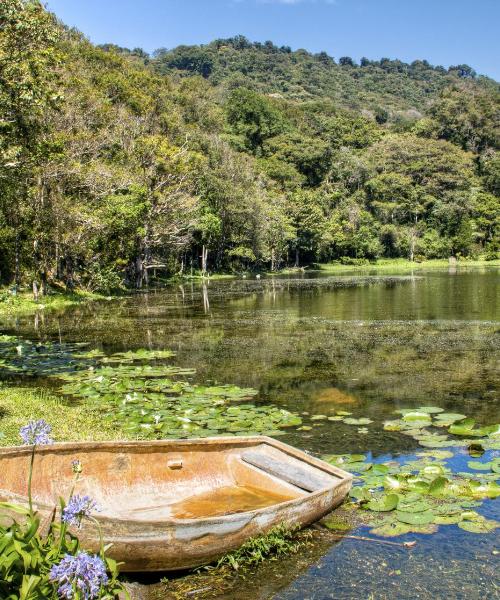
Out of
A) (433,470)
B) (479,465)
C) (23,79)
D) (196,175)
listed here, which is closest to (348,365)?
(479,465)

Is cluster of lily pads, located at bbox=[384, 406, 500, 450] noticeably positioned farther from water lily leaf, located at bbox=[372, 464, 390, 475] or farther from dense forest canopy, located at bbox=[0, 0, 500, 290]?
dense forest canopy, located at bbox=[0, 0, 500, 290]

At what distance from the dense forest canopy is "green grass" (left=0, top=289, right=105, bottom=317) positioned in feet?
4.47

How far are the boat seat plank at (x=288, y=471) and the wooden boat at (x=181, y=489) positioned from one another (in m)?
0.01

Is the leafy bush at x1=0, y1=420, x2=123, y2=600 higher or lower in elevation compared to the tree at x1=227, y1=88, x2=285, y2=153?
lower

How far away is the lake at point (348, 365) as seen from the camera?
17.7 feet

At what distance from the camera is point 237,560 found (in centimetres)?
547

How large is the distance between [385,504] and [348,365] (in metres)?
8.36

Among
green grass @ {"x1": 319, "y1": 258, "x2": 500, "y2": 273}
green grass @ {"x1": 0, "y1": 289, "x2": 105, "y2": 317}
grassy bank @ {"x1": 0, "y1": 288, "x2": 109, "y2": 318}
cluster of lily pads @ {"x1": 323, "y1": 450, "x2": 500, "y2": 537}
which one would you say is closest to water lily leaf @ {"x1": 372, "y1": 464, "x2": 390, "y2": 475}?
cluster of lily pads @ {"x1": 323, "y1": 450, "x2": 500, "y2": 537}

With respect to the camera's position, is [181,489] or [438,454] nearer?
[181,489]

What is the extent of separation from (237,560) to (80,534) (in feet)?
5.00

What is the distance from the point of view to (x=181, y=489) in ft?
21.8

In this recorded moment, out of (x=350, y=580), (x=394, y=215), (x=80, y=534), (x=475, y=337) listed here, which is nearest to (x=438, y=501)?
(x=350, y=580)

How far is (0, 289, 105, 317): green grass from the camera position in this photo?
28.4 metres

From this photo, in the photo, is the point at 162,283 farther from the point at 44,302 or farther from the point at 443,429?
the point at 443,429
